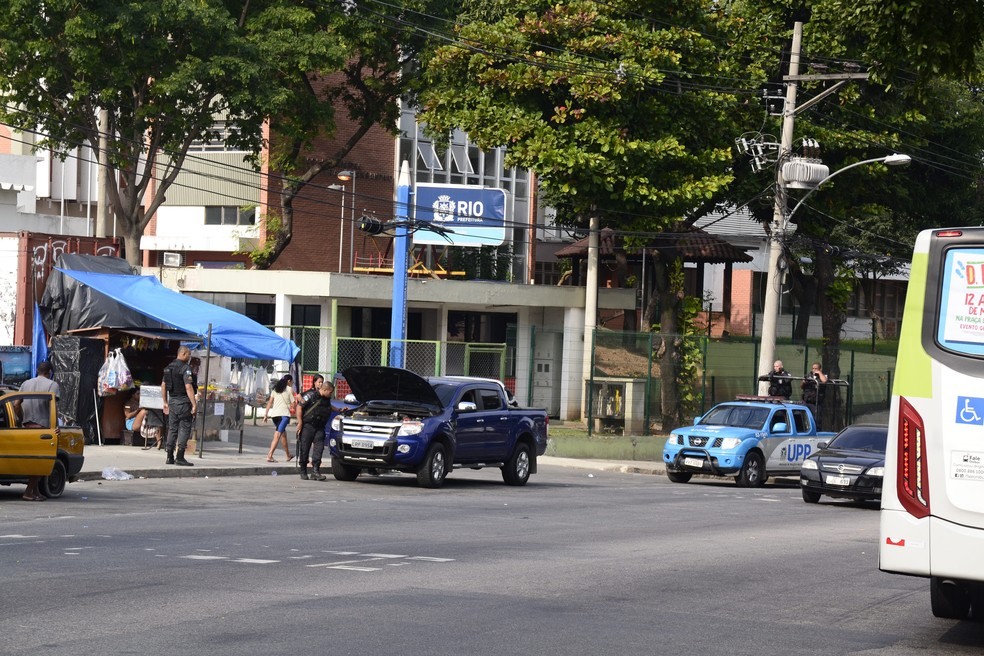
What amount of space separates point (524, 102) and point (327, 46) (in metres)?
5.82

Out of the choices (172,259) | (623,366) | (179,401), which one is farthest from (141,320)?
(172,259)

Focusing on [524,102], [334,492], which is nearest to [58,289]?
[334,492]

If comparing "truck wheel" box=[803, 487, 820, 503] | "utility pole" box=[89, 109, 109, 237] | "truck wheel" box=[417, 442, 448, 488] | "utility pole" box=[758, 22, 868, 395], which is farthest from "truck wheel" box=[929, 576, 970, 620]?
"utility pole" box=[89, 109, 109, 237]

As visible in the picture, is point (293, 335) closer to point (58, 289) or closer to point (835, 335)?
point (58, 289)

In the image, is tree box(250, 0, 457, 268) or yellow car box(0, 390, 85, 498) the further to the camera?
tree box(250, 0, 457, 268)

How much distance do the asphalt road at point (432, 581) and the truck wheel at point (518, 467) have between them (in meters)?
4.05

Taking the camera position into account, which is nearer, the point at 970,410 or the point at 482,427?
the point at 970,410

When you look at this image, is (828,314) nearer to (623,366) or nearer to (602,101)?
(623,366)

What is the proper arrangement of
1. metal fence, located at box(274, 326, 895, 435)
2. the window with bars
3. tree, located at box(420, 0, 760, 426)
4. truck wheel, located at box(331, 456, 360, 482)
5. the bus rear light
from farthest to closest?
the window with bars < tree, located at box(420, 0, 760, 426) < metal fence, located at box(274, 326, 895, 435) < truck wheel, located at box(331, 456, 360, 482) < the bus rear light

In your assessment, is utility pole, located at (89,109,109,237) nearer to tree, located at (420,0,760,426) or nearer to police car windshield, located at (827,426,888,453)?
tree, located at (420,0,760,426)

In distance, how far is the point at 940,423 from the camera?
902cm

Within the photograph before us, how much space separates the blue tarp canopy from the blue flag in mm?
1233

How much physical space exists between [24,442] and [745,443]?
1514 cm

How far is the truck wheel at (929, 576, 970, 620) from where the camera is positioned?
34.0 ft
